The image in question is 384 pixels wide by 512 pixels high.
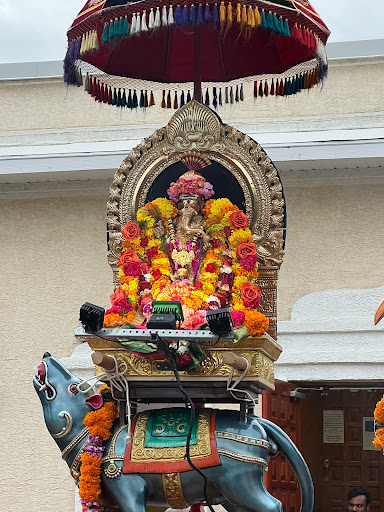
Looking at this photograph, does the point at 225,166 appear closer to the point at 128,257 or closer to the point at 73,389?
the point at 128,257

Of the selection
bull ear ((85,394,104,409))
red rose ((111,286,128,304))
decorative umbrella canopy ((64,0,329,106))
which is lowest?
bull ear ((85,394,104,409))

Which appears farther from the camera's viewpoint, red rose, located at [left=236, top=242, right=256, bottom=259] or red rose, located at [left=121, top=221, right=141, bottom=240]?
red rose, located at [left=121, top=221, right=141, bottom=240]

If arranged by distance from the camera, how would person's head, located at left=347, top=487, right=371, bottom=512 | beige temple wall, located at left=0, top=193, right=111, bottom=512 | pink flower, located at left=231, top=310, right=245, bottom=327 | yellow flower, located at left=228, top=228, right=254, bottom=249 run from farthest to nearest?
1. beige temple wall, located at left=0, top=193, right=111, bottom=512
2. person's head, located at left=347, top=487, right=371, bottom=512
3. yellow flower, located at left=228, top=228, right=254, bottom=249
4. pink flower, located at left=231, top=310, right=245, bottom=327

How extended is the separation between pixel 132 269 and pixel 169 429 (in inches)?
42.2

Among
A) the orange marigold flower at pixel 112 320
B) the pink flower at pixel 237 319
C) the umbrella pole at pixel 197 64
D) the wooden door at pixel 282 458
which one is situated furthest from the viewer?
the wooden door at pixel 282 458

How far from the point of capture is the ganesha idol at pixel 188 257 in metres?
6.21

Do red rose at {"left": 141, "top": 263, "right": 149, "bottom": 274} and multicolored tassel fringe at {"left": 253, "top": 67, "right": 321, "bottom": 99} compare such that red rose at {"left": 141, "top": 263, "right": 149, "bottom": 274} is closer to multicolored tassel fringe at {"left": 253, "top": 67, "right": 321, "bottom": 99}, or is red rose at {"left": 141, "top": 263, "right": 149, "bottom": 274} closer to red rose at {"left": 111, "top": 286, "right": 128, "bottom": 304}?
red rose at {"left": 111, "top": 286, "right": 128, "bottom": 304}

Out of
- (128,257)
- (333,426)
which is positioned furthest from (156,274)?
(333,426)

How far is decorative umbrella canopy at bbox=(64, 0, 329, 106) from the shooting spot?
620 cm

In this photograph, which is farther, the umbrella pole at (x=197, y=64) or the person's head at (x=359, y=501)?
the person's head at (x=359, y=501)

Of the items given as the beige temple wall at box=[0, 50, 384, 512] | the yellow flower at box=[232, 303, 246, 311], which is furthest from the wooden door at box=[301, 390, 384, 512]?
the yellow flower at box=[232, 303, 246, 311]

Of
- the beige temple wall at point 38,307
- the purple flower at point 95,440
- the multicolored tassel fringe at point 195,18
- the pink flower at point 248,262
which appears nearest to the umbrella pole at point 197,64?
the multicolored tassel fringe at point 195,18

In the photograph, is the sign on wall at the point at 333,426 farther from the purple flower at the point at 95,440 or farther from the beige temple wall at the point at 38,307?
the purple flower at the point at 95,440

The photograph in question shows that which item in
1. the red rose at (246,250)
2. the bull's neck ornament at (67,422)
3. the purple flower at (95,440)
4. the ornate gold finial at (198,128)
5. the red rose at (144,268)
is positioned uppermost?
the ornate gold finial at (198,128)
